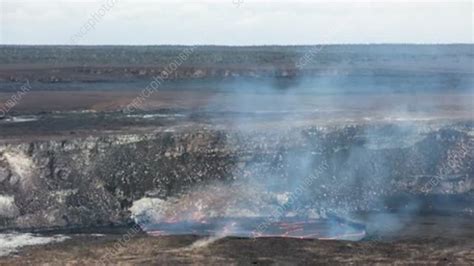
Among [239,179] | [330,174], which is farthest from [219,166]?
[330,174]

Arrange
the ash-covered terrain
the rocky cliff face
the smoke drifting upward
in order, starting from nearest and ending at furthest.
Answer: the ash-covered terrain < the rocky cliff face < the smoke drifting upward

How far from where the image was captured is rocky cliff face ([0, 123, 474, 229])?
23.2 metres

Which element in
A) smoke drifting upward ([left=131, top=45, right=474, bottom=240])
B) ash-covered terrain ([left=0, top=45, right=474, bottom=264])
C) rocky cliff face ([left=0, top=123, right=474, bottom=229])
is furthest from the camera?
smoke drifting upward ([left=131, top=45, right=474, bottom=240])

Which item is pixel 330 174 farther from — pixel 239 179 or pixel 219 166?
pixel 219 166

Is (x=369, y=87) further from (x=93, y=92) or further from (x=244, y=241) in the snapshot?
(x=244, y=241)

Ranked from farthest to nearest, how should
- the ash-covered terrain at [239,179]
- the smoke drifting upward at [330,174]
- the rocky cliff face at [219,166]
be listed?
1. the smoke drifting upward at [330,174]
2. the rocky cliff face at [219,166]
3. the ash-covered terrain at [239,179]

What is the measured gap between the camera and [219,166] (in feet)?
85.5

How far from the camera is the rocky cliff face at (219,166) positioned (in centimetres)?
2317

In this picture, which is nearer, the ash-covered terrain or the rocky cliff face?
the ash-covered terrain

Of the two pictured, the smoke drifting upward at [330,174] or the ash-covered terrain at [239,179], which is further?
the smoke drifting upward at [330,174]

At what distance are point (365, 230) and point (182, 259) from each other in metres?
7.60

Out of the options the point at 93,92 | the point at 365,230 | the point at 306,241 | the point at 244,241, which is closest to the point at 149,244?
the point at 244,241

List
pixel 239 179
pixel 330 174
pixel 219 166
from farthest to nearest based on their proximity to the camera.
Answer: pixel 330 174, pixel 219 166, pixel 239 179

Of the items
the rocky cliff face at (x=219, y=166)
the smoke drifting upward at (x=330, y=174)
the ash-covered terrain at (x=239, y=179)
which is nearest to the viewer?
the ash-covered terrain at (x=239, y=179)
